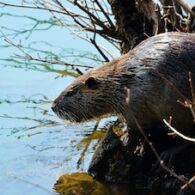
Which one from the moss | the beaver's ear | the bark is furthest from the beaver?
the bark

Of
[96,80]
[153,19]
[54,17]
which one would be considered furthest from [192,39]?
[54,17]

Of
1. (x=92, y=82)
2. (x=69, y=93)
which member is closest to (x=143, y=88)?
(x=92, y=82)

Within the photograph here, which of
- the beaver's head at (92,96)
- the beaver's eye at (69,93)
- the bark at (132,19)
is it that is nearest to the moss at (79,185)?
the beaver's head at (92,96)

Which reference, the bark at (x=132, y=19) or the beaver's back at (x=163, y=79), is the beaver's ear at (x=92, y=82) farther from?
the bark at (x=132, y=19)

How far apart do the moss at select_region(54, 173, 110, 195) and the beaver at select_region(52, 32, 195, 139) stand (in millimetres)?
312

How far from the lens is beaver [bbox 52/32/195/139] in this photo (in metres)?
3.82

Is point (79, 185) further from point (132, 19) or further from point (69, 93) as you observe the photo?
point (132, 19)

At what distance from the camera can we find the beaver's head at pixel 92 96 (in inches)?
163

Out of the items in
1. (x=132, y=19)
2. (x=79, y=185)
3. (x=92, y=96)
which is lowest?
(x=79, y=185)

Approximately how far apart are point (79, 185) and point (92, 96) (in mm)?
467

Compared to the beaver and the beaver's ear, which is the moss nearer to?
the beaver

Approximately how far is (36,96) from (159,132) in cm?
183

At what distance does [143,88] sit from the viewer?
12.9 ft

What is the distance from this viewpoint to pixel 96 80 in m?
4.16
